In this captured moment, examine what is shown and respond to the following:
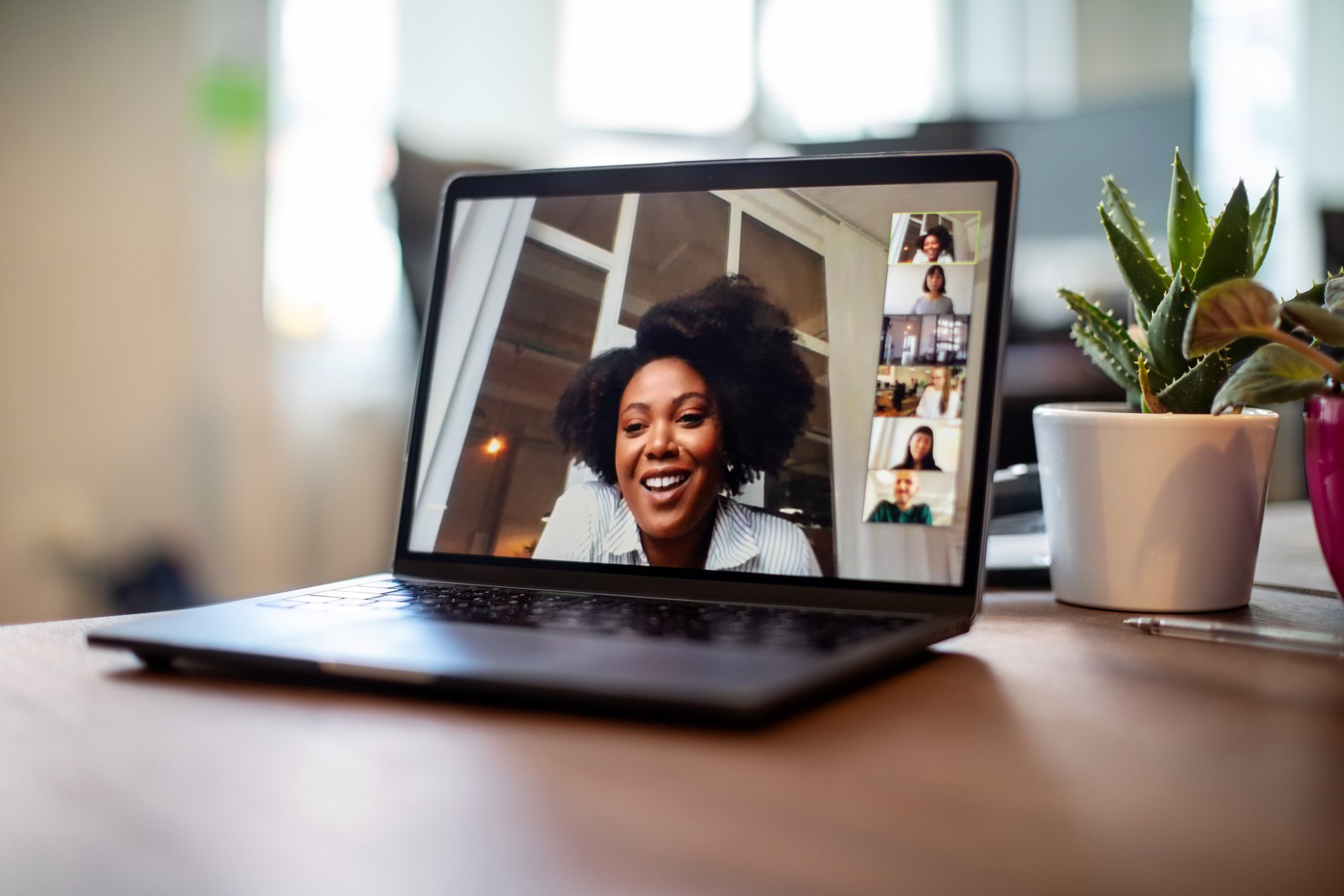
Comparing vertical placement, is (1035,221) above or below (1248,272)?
above

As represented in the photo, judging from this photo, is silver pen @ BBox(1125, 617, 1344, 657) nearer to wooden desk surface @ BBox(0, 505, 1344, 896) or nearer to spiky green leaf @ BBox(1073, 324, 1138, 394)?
wooden desk surface @ BBox(0, 505, 1344, 896)

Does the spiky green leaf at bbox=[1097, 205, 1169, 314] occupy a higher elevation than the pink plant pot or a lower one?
higher

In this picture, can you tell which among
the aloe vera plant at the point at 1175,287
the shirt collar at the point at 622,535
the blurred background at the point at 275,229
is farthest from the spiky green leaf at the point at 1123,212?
the blurred background at the point at 275,229

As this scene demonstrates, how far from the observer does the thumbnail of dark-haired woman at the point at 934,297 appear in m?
0.58

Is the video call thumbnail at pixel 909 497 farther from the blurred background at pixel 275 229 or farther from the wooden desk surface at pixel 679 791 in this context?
the blurred background at pixel 275 229

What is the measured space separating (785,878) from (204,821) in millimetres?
160


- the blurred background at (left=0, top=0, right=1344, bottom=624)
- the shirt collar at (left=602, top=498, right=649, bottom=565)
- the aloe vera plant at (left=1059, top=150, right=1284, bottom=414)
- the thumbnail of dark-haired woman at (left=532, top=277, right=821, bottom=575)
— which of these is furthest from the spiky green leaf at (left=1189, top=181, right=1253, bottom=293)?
the blurred background at (left=0, top=0, right=1344, bottom=624)

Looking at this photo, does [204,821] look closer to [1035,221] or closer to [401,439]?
[1035,221]

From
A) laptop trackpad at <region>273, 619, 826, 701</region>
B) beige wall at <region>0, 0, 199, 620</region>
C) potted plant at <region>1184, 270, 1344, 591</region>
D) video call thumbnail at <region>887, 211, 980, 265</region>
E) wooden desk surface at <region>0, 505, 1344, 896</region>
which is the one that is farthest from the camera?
beige wall at <region>0, 0, 199, 620</region>

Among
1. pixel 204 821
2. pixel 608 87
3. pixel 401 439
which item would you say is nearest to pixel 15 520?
pixel 401 439

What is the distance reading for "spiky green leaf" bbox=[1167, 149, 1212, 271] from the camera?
622 mm

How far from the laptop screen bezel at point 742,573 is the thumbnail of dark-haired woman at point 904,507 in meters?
0.02

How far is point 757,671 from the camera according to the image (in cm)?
39

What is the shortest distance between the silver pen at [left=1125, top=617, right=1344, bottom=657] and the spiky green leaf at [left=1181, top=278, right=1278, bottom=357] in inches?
5.6
